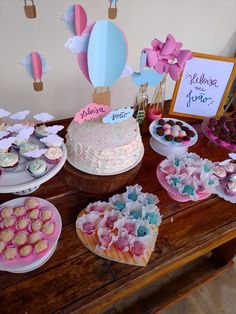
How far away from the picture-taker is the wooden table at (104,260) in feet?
2.22

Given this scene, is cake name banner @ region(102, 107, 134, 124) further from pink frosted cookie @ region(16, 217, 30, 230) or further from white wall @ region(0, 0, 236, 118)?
white wall @ region(0, 0, 236, 118)

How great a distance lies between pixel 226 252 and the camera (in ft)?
4.97

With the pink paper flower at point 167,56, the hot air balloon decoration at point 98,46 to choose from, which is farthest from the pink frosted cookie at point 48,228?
the pink paper flower at point 167,56

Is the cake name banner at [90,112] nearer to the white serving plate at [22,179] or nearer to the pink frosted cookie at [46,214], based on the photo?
the white serving plate at [22,179]

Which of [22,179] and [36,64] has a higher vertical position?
[36,64]

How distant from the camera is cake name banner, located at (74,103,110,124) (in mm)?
866

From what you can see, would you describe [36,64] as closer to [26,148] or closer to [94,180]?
[26,148]

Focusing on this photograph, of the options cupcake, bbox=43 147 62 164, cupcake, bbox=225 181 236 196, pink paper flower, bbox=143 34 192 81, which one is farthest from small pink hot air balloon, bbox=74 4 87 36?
cupcake, bbox=225 181 236 196

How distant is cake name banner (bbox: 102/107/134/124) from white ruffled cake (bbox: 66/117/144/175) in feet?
0.10

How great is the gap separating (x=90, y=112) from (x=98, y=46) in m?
0.21

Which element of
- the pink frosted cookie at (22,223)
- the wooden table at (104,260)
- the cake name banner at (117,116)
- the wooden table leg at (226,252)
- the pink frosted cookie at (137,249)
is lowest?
the wooden table leg at (226,252)

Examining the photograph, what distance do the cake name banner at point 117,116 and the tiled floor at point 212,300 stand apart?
1.08m

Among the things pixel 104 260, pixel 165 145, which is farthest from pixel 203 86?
pixel 104 260

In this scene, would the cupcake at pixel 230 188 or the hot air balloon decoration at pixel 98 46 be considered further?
the cupcake at pixel 230 188
